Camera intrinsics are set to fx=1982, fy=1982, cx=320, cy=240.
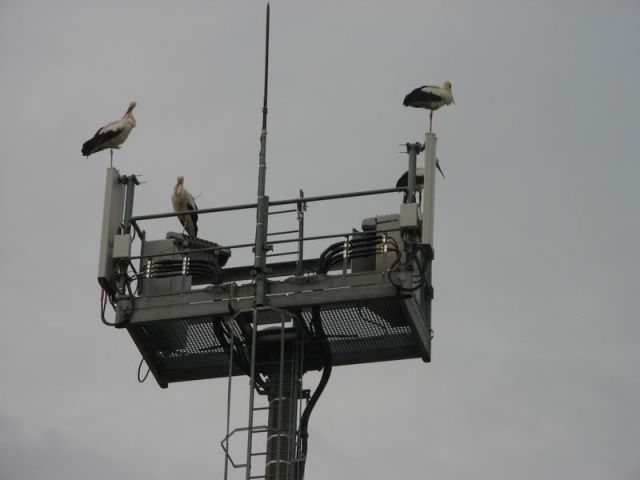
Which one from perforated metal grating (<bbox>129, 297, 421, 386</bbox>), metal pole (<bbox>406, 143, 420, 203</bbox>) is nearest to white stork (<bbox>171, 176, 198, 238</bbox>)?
perforated metal grating (<bbox>129, 297, 421, 386</bbox>)

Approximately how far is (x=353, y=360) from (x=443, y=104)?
5.72m

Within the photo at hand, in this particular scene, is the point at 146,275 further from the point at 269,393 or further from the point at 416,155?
the point at 416,155

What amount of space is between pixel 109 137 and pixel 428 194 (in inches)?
279

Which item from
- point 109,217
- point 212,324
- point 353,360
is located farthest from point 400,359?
point 109,217

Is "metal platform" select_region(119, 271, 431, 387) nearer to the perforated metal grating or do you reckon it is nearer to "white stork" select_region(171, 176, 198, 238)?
the perforated metal grating

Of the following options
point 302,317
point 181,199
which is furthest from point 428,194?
point 181,199

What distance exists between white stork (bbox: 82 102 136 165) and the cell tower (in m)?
1.97

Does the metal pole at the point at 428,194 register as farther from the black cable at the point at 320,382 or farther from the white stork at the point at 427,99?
the white stork at the point at 427,99

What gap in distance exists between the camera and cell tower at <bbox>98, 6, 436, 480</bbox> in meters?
31.0

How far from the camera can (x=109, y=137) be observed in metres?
35.4

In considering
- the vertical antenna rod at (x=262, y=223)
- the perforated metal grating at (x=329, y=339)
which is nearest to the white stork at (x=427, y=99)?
the vertical antenna rod at (x=262, y=223)

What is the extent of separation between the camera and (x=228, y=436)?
2991 centimetres

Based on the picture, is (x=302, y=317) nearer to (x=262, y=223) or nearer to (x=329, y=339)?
(x=329, y=339)

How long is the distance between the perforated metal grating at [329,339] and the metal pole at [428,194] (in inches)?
44.6
